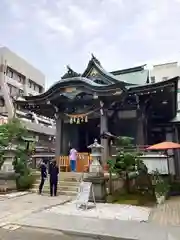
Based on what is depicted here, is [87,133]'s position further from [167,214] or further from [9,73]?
[9,73]

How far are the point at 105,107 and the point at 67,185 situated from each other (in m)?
5.69

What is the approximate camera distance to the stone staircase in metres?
13.0

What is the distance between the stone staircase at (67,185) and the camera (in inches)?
511

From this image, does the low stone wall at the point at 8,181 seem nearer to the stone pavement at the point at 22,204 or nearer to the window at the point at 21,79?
the stone pavement at the point at 22,204

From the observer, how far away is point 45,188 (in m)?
13.8

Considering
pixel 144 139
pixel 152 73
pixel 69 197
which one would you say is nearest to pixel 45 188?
pixel 69 197

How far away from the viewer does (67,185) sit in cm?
1381

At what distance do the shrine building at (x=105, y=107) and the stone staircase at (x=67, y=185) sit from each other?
233 centimetres

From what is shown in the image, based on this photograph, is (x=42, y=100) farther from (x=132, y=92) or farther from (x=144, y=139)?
(x=144, y=139)

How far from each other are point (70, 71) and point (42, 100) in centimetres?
332

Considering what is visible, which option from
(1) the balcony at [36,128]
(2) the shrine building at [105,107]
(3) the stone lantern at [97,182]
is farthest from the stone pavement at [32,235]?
(1) the balcony at [36,128]

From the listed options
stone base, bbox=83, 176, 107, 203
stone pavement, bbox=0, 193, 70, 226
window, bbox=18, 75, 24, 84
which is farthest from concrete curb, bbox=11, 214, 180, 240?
window, bbox=18, 75, 24, 84

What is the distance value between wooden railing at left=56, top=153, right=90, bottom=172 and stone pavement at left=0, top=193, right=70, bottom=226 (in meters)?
4.44

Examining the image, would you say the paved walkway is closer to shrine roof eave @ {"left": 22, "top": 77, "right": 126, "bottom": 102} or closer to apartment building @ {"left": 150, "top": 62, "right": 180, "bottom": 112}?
shrine roof eave @ {"left": 22, "top": 77, "right": 126, "bottom": 102}
